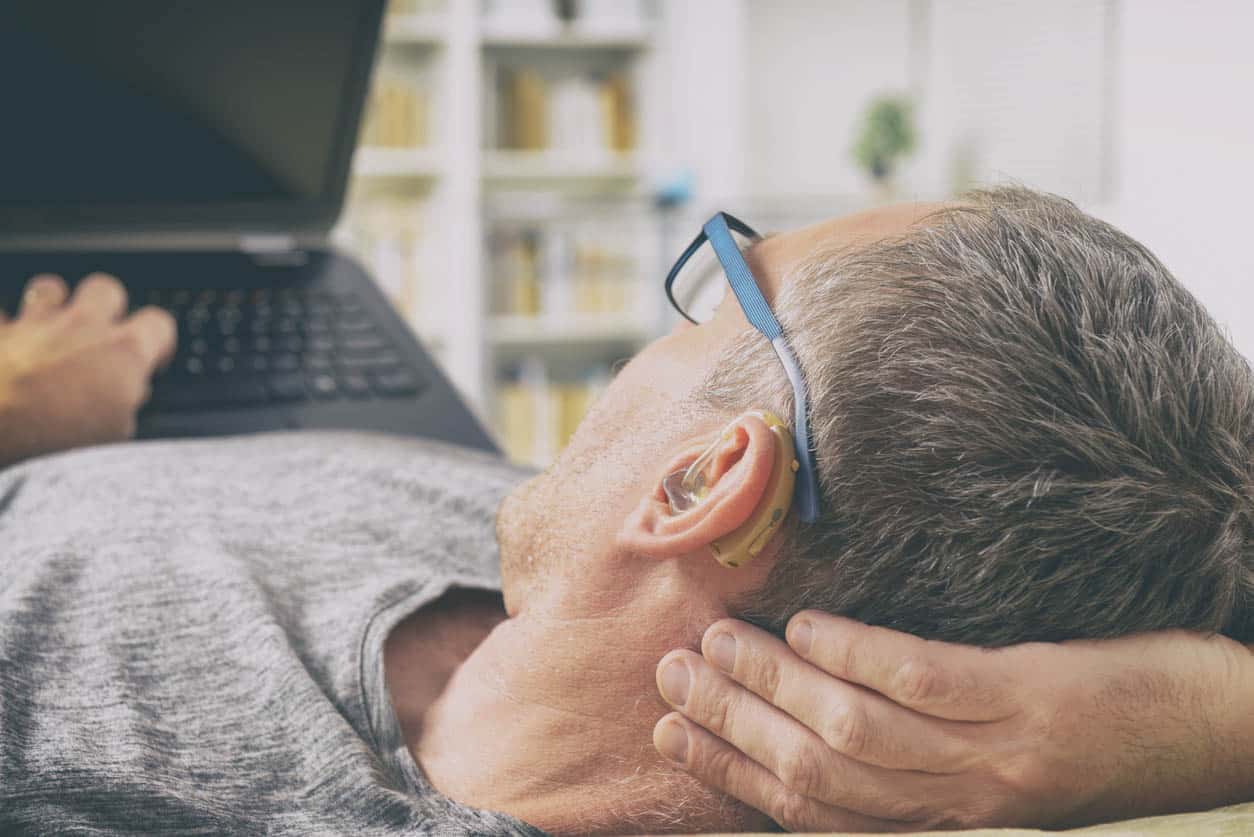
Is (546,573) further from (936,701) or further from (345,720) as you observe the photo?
(936,701)

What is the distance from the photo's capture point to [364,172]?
327 cm

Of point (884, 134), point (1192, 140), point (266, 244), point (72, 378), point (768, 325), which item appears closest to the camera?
point (768, 325)

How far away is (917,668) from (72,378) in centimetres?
88

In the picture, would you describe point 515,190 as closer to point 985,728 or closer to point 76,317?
point 76,317

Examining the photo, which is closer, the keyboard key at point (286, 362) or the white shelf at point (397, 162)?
the keyboard key at point (286, 362)

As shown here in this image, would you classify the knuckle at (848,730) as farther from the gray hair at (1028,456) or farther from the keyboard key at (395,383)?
the keyboard key at (395,383)

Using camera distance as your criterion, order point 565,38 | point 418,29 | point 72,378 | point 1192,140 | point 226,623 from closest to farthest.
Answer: point 226,623 < point 72,378 < point 1192,140 < point 418,29 < point 565,38

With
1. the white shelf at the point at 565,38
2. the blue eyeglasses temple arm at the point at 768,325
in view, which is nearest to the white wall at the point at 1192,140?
the white shelf at the point at 565,38

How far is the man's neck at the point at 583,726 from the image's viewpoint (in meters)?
0.60

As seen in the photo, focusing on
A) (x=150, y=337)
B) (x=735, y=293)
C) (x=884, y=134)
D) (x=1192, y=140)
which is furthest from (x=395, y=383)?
(x=884, y=134)

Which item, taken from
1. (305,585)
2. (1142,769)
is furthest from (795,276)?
(305,585)

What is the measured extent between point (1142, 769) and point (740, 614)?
21 centimetres

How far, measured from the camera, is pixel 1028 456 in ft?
1.77

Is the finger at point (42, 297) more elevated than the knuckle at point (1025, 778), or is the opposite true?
the finger at point (42, 297)
